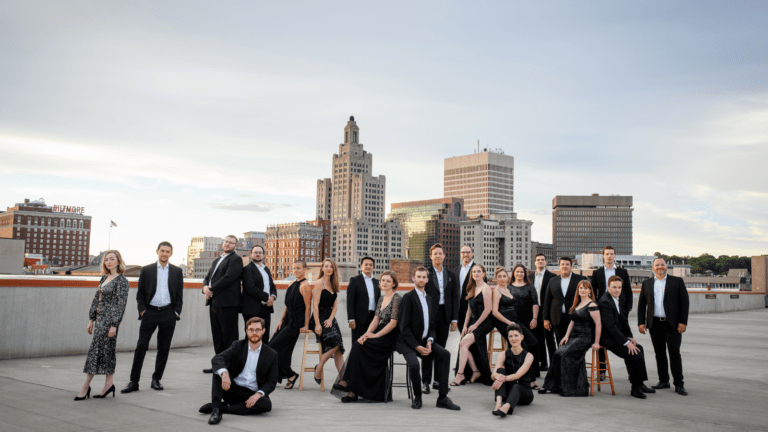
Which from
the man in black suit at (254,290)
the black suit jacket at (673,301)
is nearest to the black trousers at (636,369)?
the black suit jacket at (673,301)

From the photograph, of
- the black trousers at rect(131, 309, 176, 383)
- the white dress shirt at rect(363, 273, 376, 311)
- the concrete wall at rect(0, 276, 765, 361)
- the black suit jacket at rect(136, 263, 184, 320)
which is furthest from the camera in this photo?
the concrete wall at rect(0, 276, 765, 361)

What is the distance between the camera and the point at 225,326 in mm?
8703

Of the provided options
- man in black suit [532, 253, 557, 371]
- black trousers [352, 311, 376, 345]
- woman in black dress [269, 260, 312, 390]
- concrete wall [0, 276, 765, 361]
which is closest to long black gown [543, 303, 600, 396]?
man in black suit [532, 253, 557, 371]

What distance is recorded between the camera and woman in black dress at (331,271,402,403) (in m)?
7.55

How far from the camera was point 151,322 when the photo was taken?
7.89 m

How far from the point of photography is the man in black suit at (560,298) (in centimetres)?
938

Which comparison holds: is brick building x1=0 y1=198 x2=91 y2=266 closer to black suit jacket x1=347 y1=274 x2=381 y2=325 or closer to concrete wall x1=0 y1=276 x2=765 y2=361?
concrete wall x1=0 y1=276 x2=765 y2=361

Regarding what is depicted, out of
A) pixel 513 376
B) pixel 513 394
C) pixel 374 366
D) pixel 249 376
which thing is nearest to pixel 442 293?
pixel 374 366

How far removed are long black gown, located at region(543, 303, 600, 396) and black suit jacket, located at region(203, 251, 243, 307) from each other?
473 centimetres

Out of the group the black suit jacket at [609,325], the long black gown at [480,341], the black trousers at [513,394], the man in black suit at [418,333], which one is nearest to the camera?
the black trousers at [513,394]

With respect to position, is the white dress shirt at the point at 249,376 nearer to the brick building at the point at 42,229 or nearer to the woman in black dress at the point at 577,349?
the woman in black dress at the point at 577,349

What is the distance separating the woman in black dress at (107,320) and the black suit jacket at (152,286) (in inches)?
14.6

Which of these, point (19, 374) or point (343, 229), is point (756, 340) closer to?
point (19, 374)

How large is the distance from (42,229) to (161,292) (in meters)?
211
